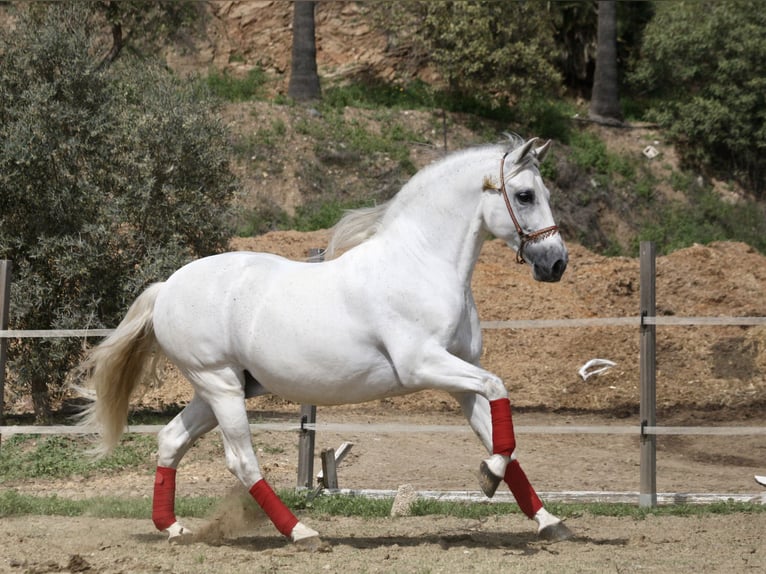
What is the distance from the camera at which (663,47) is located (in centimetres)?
2502

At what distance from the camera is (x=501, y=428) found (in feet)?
17.1

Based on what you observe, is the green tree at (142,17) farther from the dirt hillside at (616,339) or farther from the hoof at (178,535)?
the hoof at (178,535)

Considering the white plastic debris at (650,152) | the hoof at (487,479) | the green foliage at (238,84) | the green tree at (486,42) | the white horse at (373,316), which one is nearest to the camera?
the hoof at (487,479)

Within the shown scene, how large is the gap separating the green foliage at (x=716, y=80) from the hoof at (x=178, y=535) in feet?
68.1

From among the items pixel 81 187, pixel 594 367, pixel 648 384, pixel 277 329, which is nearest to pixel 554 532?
pixel 277 329

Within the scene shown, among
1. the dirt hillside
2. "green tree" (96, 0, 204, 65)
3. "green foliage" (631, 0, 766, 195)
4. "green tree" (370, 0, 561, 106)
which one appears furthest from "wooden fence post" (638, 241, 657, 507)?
"green foliage" (631, 0, 766, 195)

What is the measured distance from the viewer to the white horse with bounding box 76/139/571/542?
17.5 ft

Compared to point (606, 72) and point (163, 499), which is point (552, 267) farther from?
point (606, 72)

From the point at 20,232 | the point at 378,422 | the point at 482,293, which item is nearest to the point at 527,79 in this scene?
the point at 482,293

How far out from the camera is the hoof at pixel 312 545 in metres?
5.54

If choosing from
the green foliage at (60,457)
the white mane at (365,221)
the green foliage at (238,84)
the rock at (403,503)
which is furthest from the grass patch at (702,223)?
the white mane at (365,221)

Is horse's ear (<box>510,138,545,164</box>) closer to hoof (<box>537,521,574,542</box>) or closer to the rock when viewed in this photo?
hoof (<box>537,521,574,542</box>)

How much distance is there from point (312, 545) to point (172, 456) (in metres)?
1.02

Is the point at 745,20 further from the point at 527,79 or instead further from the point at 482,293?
the point at 482,293
